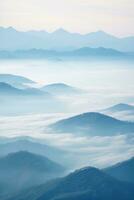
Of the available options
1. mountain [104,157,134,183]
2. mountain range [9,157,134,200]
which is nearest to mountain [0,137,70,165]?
mountain [104,157,134,183]

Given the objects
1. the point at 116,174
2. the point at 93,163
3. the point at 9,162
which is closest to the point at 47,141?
the point at 93,163

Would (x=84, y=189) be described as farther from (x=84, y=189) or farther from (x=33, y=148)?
(x=33, y=148)

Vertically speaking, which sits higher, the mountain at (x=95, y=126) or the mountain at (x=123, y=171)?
the mountain at (x=123, y=171)

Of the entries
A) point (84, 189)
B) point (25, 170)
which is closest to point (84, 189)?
point (84, 189)

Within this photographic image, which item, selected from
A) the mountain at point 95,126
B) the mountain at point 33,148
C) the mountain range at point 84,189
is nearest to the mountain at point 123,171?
the mountain range at point 84,189

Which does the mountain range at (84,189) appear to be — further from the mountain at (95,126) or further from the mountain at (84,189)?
the mountain at (95,126)

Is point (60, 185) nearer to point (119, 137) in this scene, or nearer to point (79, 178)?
point (79, 178)
